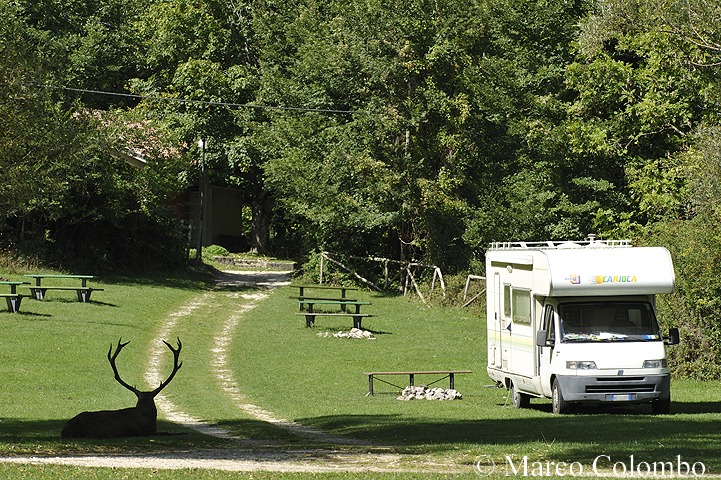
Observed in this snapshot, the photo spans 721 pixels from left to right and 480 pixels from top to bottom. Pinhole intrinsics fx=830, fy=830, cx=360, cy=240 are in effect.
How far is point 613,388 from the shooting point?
14.0 metres

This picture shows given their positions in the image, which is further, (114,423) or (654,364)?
(654,364)

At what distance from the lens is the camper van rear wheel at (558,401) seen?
14.2m

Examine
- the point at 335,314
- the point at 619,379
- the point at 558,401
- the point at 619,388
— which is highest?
the point at 335,314

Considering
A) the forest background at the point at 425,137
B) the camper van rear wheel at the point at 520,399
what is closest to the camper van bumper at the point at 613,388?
the camper van rear wheel at the point at 520,399

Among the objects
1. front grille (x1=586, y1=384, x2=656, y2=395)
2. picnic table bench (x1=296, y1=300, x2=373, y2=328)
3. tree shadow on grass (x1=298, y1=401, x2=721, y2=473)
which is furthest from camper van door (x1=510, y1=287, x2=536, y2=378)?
picnic table bench (x1=296, y1=300, x2=373, y2=328)

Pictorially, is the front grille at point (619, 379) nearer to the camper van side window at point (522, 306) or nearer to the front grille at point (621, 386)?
the front grille at point (621, 386)

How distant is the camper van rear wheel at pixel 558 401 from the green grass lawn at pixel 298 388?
238 mm

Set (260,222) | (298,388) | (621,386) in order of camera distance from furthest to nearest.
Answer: (260,222), (298,388), (621,386)

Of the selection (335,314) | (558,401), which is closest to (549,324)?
(558,401)

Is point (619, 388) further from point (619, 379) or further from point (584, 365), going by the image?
point (584, 365)

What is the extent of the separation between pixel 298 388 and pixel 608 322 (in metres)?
7.13

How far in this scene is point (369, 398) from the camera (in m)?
17.3

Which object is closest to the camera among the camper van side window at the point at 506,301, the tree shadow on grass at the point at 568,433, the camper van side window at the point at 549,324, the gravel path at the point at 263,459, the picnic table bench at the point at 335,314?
the gravel path at the point at 263,459

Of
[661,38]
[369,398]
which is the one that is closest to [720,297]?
[369,398]
